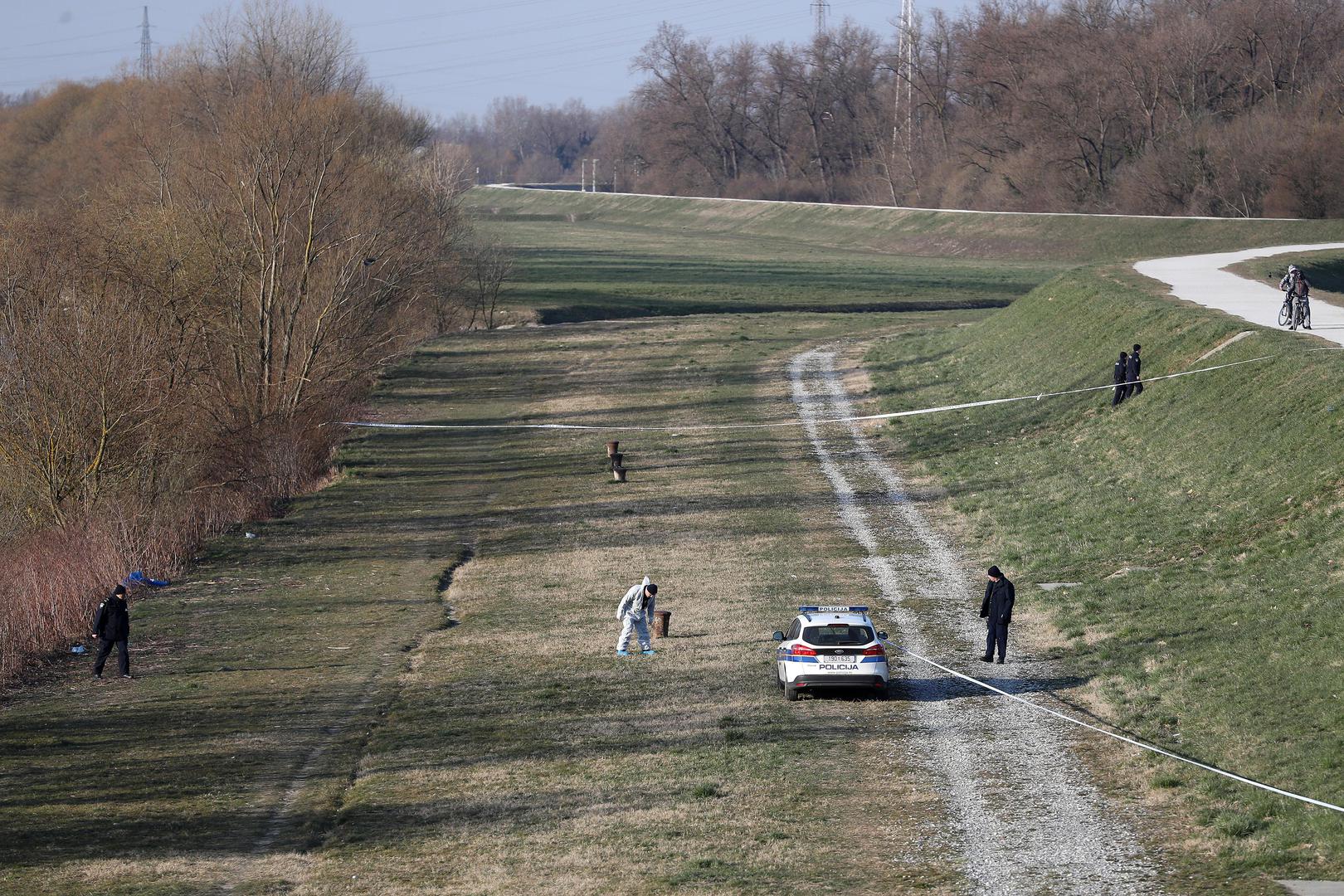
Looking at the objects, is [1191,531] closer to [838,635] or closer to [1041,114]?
[838,635]

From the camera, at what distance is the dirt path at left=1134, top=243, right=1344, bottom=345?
42.2m

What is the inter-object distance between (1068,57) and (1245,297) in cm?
8324

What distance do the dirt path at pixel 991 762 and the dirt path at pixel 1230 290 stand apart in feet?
49.2

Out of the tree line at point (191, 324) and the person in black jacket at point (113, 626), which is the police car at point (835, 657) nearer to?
the person in black jacket at point (113, 626)

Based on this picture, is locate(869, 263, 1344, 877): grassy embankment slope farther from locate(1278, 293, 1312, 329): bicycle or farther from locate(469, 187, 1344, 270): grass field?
locate(469, 187, 1344, 270): grass field

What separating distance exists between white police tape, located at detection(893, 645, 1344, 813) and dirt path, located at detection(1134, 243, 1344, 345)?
1938 centimetres

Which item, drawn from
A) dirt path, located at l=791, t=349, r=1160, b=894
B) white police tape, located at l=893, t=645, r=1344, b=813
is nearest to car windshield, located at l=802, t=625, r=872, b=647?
dirt path, located at l=791, t=349, r=1160, b=894

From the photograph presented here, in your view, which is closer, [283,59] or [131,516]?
[131,516]

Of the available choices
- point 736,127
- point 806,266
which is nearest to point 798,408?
point 806,266

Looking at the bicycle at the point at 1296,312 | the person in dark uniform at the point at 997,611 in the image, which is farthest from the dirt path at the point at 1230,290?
the person in dark uniform at the point at 997,611

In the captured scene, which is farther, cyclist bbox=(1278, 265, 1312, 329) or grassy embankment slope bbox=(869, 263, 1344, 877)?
cyclist bbox=(1278, 265, 1312, 329)

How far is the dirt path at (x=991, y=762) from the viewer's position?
50.2ft

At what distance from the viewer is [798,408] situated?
2095 inches

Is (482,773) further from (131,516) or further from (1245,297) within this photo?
(1245,297)
